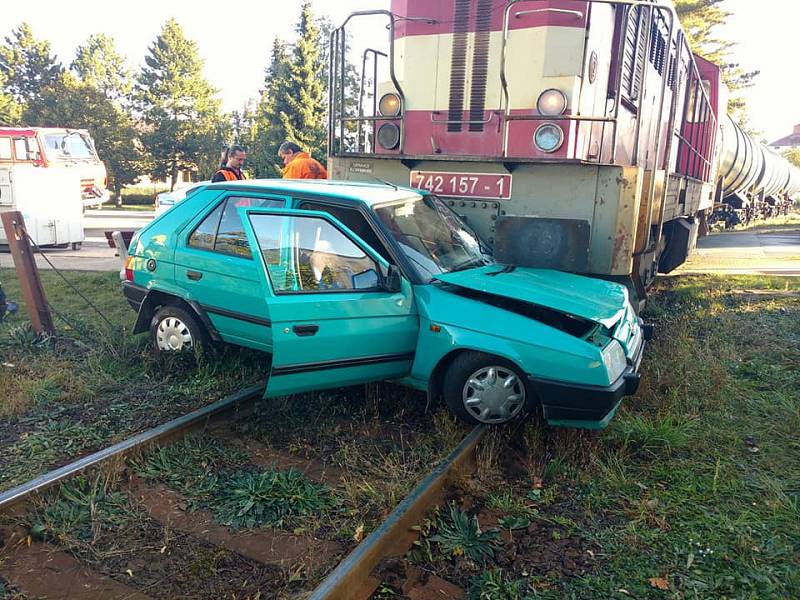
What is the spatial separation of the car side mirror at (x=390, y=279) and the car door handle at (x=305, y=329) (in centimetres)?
55

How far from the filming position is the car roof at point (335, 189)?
491 centimetres

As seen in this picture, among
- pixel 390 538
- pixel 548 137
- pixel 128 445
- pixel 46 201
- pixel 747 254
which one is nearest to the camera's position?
pixel 390 538

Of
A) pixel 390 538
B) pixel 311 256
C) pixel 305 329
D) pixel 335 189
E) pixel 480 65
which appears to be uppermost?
pixel 480 65

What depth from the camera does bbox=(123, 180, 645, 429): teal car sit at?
3.96m

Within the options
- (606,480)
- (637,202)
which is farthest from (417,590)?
(637,202)

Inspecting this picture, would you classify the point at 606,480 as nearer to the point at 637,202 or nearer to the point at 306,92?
the point at 637,202

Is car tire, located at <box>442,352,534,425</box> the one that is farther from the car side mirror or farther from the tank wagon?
the tank wagon

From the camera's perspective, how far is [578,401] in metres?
3.84

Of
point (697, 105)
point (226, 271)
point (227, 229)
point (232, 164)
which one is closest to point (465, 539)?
point (226, 271)

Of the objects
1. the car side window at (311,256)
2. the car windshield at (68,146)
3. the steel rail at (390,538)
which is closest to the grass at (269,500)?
the steel rail at (390,538)

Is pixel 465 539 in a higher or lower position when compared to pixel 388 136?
lower

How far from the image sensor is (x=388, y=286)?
4.27 meters

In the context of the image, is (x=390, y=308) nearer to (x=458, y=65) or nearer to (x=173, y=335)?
(x=173, y=335)

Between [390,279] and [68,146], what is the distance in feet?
64.1
